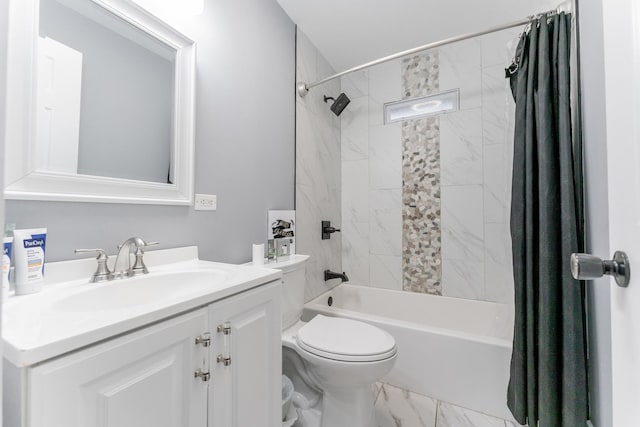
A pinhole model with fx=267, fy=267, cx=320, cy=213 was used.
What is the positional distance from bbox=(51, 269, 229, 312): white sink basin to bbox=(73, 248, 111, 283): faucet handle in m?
0.04

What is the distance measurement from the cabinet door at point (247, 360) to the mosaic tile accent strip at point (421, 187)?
1578 mm

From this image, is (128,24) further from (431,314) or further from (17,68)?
(431,314)

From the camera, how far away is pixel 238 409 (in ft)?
2.63

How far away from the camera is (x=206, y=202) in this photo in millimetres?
1271

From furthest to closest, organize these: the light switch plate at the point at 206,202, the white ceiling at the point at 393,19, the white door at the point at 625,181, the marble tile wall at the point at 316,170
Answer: the marble tile wall at the point at 316,170, the white ceiling at the point at 393,19, the light switch plate at the point at 206,202, the white door at the point at 625,181

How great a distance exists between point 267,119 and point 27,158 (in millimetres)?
1114

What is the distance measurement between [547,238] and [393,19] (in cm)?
168

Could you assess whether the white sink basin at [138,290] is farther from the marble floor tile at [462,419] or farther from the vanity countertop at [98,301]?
the marble floor tile at [462,419]

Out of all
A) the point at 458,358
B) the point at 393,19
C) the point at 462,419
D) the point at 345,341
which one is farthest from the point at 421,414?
the point at 393,19

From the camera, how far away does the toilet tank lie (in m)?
1.39

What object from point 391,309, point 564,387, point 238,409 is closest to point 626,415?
point 564,387

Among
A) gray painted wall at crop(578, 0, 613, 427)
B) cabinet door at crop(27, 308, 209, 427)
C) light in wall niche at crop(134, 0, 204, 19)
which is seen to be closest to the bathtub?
gray painted wall at crop(578, 0, 613, 427)


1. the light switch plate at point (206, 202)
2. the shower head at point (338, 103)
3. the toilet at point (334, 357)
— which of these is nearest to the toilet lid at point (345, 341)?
the toilet at point (334, 357)

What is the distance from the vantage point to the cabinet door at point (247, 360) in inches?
29.2
